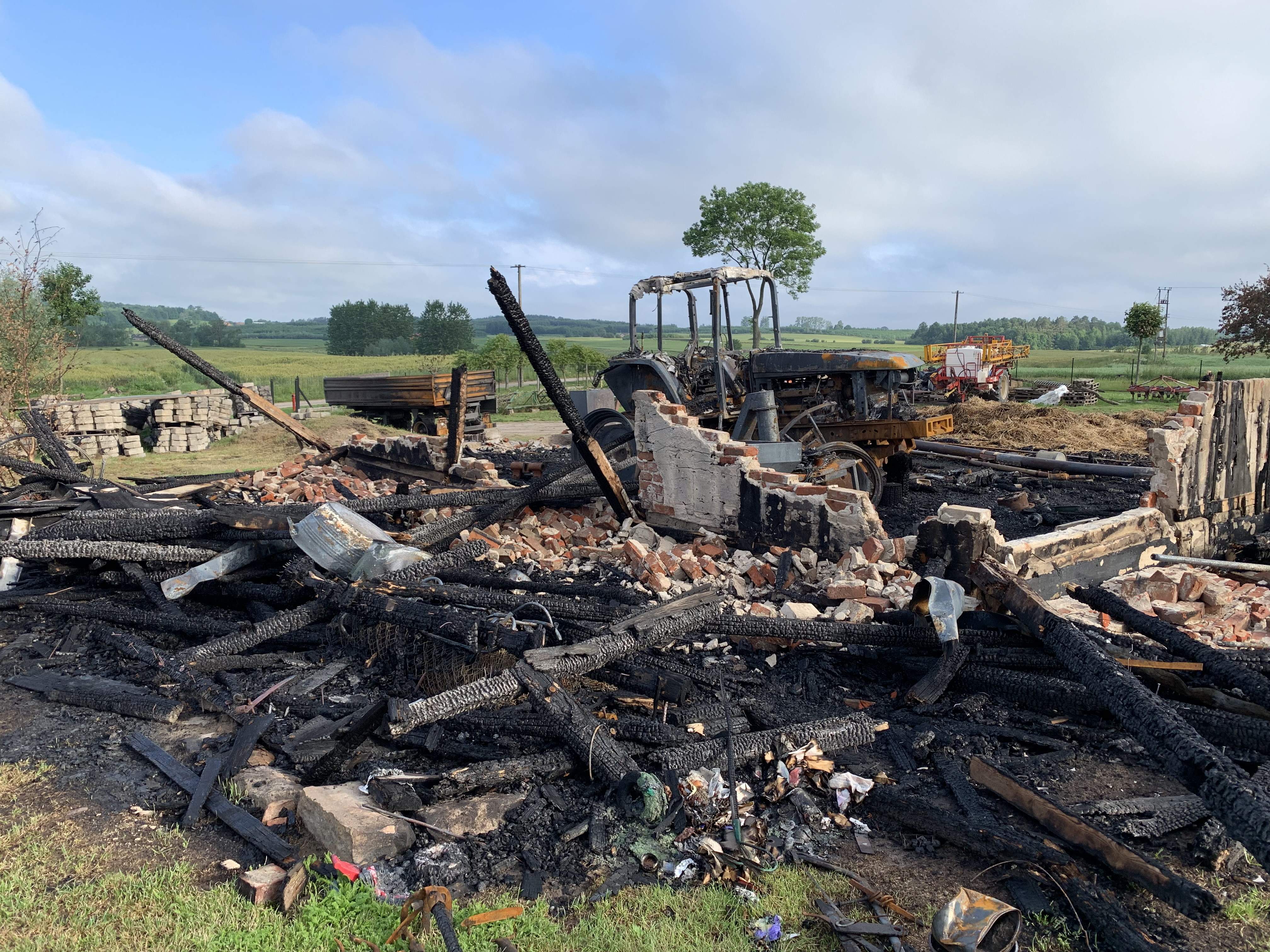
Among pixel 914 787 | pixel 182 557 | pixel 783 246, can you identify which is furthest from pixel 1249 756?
pixel 783 246

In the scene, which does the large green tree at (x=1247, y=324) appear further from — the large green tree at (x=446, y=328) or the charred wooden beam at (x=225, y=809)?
the large green tree at (x=446, y=328)

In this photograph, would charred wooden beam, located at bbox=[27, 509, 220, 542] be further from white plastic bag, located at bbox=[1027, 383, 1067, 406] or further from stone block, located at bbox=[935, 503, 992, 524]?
white plastic bag, located at bbox=[1027, 383, 1067, 406]

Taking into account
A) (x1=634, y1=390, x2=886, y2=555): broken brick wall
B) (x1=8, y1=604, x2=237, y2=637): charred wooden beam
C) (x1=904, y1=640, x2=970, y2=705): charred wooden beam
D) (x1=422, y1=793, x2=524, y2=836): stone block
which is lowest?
(x1=422, y1=793, x2=524, y2=836): stone block

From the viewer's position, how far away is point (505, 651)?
4.62 m

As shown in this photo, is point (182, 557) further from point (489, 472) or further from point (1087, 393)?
point (1087, 393)

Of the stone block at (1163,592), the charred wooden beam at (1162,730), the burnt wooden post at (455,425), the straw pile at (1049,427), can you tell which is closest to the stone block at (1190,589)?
the stone block at (1163,592)

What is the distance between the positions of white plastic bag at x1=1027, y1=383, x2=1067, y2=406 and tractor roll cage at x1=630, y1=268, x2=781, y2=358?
1493cm

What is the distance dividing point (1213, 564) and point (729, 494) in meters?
3.66

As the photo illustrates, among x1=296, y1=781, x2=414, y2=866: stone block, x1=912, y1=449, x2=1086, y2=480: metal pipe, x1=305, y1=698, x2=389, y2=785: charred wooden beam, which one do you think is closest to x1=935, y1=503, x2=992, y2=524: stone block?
x1=305, y1=698, x2=389, y2=785: charred wooden beam

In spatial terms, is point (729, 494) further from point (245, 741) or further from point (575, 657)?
point (245, 741)

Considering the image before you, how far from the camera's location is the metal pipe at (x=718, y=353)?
9180 mm

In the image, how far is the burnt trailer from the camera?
18.6 m

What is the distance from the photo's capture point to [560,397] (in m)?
6.20

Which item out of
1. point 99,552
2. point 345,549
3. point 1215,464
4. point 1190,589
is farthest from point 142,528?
point 1215,464
